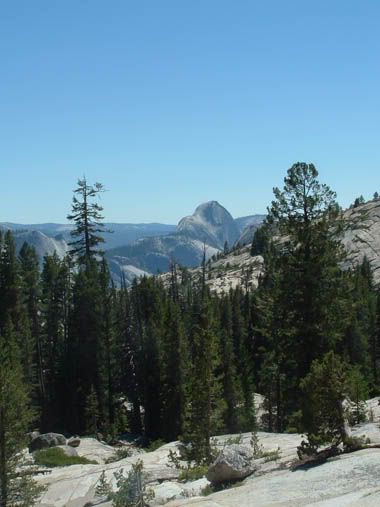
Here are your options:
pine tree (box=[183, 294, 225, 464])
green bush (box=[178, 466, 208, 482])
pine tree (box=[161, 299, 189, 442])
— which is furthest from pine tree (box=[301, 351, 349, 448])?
pine tree (box=[161, 299, 189, 442])

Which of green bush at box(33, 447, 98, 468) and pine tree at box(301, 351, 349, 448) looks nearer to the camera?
pine tree at box(301, 351, 349, 448)

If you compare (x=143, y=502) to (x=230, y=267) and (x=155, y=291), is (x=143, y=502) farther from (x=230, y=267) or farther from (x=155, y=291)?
(x=230, y=267)

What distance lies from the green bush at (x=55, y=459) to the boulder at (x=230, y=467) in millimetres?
21743

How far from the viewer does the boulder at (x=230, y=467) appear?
18.2 m

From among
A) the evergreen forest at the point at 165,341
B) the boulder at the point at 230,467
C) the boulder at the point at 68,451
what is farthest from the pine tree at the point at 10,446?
the boulder at the point at 68,451

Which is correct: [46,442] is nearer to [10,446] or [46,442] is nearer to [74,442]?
[74,442]

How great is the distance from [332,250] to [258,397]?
49.7 m

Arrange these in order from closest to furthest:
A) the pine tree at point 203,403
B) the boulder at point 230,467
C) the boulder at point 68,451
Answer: the boulder at point 230,467, the pine tree at point 203,403, the boulder at point 68,451

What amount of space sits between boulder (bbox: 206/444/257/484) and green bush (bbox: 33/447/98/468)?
21743mm

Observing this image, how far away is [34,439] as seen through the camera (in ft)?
147

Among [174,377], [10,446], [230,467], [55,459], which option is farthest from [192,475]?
[174,377]

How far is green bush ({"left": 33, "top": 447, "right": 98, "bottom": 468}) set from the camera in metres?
37.4

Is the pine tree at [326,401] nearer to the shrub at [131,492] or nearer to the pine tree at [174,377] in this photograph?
the shrub at [131,492]

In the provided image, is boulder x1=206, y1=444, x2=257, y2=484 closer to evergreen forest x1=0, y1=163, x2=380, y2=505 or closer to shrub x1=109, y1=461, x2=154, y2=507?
shrub x1=109, y1=461, x2=154, y2=507
